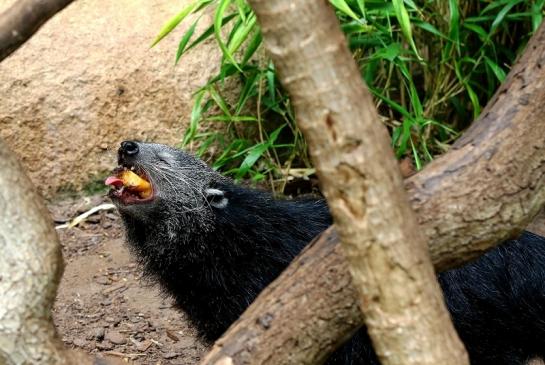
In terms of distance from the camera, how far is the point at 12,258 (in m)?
2.43

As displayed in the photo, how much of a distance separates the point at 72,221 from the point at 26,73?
878 millimetres

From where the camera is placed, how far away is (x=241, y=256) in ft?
13.0

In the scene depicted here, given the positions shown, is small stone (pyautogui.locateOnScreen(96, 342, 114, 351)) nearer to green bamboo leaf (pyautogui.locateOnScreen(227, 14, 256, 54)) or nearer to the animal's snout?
the animal's snout

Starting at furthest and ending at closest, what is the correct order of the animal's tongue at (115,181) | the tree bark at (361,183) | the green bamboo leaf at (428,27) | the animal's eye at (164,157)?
the green bamboo leaf at (428,27) < the animal's eye at (164,157) < the animal's tongue at (115,181) < the tree bark at (361,183)

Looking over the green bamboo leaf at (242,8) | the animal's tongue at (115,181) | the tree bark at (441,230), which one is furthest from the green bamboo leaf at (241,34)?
the tree bark at (441,230)

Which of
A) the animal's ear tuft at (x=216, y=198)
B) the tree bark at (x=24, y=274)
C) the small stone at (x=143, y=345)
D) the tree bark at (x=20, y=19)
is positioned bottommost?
the small stone at (x=143, y=345)

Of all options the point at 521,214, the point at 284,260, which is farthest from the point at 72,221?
the point at 521,214

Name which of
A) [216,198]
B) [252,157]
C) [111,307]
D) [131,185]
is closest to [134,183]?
[131,185]

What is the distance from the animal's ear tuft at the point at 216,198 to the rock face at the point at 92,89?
1601 millimetres

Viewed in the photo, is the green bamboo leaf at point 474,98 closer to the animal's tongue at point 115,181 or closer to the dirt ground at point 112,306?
the dirt ground at point 112,306

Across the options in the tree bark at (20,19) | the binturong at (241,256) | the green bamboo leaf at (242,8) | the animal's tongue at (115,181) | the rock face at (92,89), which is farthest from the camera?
the rock face at (92,89)

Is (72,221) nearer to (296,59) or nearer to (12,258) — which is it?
(12,258)

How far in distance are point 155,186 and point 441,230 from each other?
186cm

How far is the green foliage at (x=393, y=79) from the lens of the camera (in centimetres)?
489
